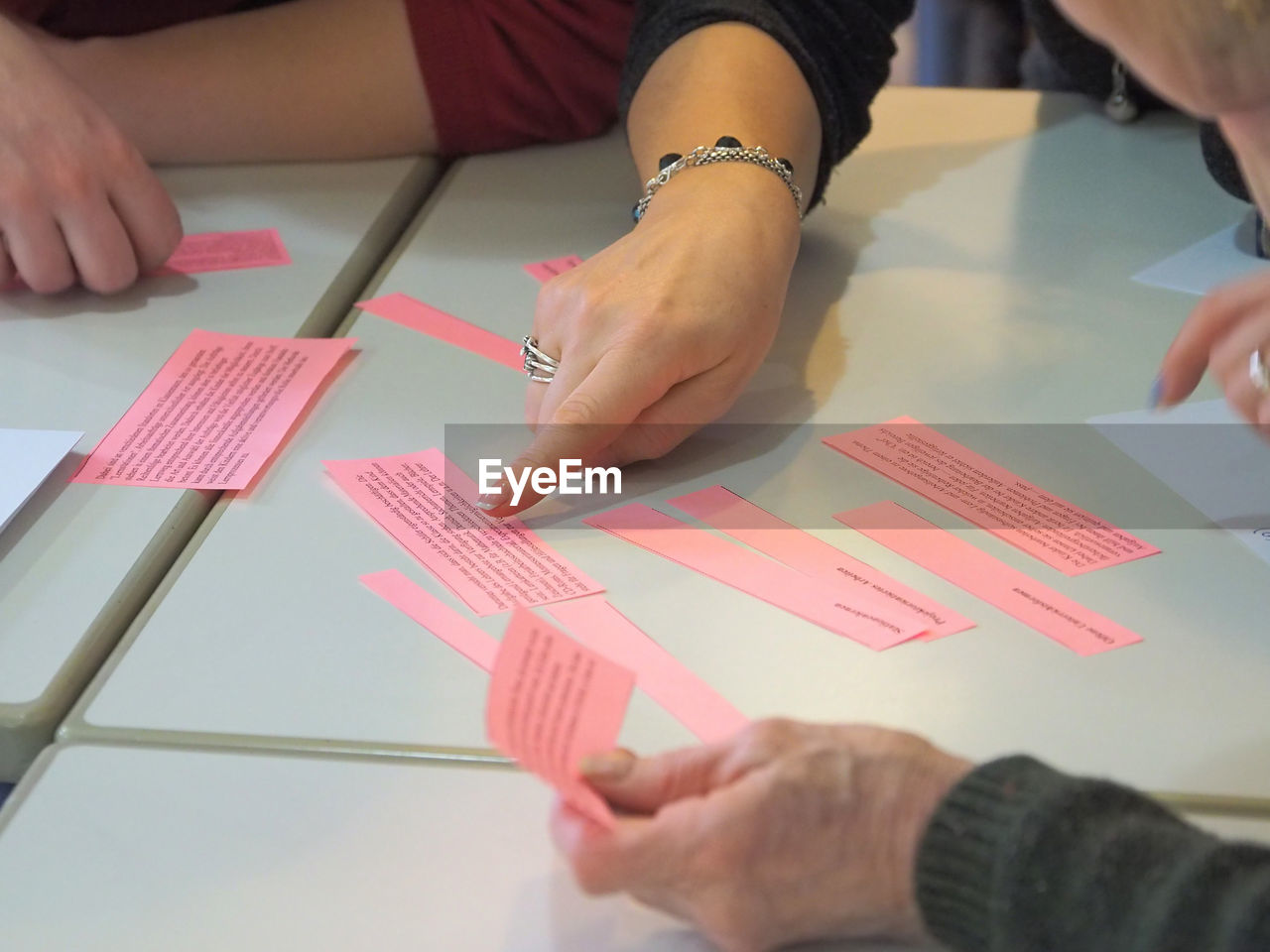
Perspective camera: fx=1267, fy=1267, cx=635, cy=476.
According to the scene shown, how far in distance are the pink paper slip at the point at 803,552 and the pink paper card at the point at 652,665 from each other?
104 mm

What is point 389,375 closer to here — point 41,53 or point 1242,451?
point 41,53

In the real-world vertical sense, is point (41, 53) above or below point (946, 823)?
above

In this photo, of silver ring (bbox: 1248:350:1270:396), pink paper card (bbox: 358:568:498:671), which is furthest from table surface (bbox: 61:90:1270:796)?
silver ring (bbox: 1248:350:1270:396)

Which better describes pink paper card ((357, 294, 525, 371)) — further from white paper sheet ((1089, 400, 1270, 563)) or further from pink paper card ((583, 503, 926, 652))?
white paper sheet ((1089, 400, 1270, 563))

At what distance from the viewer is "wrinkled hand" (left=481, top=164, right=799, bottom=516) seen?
77 centimetres

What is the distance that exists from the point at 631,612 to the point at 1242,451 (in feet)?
1.37

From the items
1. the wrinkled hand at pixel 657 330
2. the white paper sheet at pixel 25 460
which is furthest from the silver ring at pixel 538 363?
the white paper sheet at pixel 25 460

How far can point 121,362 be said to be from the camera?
0.95 metres

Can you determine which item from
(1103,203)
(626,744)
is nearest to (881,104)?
(1103,203)

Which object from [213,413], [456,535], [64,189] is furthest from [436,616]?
[64,189]

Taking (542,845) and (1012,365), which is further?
(1012,365)

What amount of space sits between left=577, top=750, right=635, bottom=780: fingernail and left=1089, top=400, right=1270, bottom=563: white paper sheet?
415 millimetres

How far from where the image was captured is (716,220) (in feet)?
2.87

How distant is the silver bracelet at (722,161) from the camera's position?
95cm
